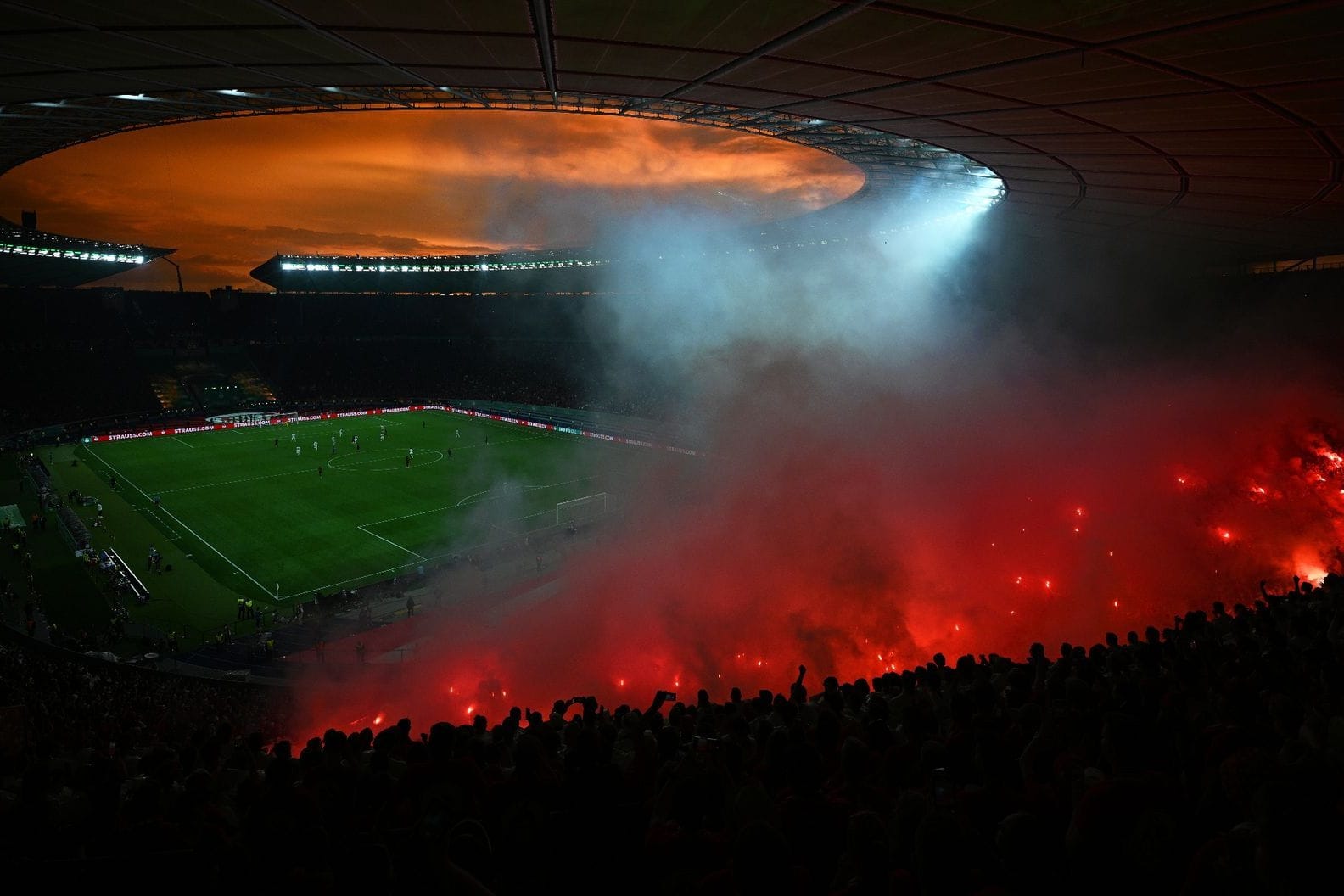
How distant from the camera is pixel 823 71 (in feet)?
Result: 25.6

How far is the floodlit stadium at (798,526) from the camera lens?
3.49 meters

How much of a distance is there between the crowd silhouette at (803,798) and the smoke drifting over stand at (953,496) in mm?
9662

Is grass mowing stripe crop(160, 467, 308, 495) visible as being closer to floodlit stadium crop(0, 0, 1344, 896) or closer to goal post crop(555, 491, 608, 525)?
floodlit stadium crop(0, 0, 1344, 896)

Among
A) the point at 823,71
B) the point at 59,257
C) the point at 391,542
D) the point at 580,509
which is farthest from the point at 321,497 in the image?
the point at 59,257

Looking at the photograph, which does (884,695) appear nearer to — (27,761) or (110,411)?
(27,761)

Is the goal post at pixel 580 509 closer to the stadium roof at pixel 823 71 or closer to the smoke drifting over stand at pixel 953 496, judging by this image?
the smoke drifting over stand at pixel 953 496

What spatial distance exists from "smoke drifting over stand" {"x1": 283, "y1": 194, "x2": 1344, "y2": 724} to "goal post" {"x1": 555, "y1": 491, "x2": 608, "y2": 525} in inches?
121

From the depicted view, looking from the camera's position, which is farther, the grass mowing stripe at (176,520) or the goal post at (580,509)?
the goal post at (580,509)

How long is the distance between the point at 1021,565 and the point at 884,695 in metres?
12.5

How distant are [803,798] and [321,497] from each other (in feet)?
106

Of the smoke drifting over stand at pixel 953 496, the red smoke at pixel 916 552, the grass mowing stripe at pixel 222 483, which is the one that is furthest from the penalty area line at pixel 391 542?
the grass mowing stripe at pixel 222 483

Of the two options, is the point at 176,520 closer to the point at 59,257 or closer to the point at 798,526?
the point at 798,526

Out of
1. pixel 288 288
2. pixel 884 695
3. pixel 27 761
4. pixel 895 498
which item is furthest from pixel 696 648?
pixel 288 288

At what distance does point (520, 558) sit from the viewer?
23.3 meters
